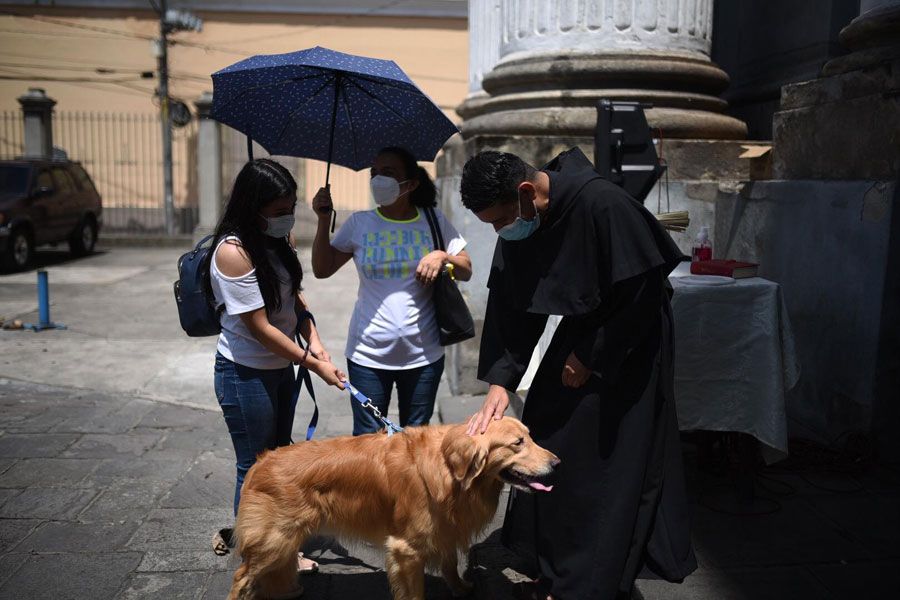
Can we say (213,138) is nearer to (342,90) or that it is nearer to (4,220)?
(4,220)

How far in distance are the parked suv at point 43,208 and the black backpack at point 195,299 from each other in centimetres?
1218

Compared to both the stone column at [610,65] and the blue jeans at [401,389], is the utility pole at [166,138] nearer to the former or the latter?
the stone column at [610,65]

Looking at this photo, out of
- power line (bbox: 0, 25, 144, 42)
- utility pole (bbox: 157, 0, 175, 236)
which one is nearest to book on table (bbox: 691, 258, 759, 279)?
utility pole (bbox: 157, 0, 175, 236)

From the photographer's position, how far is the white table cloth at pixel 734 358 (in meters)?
4.14

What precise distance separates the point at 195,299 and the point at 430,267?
1.08 metres

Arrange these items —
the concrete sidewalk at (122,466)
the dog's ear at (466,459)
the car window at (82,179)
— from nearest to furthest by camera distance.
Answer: the dog's ear at (466,459) → the concrete sidewalk at (122,466) → the car window at (82,179)

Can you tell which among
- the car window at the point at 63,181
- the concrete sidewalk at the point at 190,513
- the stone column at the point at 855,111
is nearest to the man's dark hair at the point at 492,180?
the concrete sidewalk at the point at 190,513

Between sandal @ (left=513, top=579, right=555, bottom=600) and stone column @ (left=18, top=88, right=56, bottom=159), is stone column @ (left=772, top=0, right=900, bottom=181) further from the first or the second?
stone column @ (left=18, top=88, right=56, bottom=159)

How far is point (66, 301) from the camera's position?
1097cm

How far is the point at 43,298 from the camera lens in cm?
887

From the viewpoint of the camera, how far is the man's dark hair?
2855 mm

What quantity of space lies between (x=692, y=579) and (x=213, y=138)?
17329 mm

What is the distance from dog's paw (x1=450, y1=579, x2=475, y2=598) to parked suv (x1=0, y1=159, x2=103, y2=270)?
1308 cm

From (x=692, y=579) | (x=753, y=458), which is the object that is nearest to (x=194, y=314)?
(x=692, y=579)
